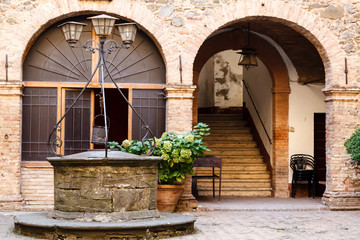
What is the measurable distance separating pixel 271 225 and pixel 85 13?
5.25 m

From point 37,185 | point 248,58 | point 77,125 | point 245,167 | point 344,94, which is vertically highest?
point 248,58

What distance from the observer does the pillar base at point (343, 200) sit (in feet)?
39.4

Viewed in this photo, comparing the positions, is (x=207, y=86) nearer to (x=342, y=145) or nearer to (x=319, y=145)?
(x=319, y=145)

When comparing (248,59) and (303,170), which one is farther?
(303,170)

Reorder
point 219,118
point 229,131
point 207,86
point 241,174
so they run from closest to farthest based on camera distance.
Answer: point 241,174
point 229,131
point 219,118
point 207,86

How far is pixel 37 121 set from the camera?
11.7 metres

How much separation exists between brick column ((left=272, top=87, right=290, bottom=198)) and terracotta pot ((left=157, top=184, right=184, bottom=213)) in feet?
13.1

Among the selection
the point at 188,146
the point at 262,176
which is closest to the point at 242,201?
the point at 262,176

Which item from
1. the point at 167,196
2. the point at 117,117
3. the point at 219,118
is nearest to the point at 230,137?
the point at 219,118

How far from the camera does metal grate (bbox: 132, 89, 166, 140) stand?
11906mm

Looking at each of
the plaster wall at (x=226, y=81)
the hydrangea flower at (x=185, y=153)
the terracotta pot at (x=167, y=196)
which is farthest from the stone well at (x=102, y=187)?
the plaster wall at (x=226, y=81)

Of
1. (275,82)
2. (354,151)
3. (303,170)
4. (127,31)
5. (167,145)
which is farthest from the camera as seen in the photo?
(275,82)

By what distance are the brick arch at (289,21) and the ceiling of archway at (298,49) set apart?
157 centimetres

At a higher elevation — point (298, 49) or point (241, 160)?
point (298, 49)
